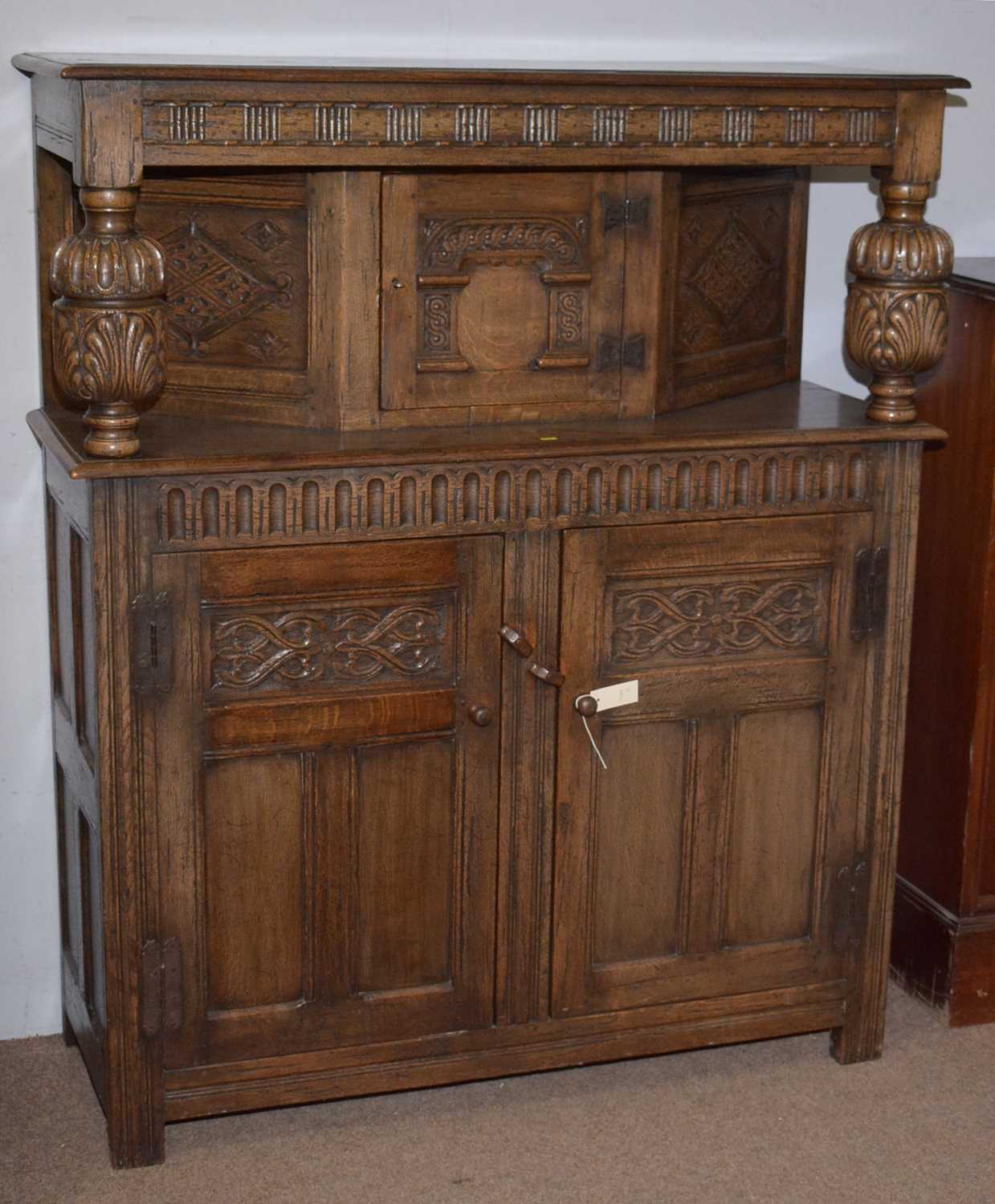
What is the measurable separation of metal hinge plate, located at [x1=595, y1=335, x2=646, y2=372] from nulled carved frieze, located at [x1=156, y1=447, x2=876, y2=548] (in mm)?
223

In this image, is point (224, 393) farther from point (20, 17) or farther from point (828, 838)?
point (828, 838)

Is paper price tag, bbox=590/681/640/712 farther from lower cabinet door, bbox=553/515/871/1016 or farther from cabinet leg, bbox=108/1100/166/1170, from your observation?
cabinet leg, bbox=108/1100/166/1170

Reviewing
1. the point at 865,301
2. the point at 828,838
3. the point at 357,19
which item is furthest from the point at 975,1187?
the point at 357,19

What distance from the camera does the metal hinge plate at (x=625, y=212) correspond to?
9.71 feet

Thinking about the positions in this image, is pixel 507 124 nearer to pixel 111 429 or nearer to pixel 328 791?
pixel 111 429

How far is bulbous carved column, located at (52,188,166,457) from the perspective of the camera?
2.52 meters

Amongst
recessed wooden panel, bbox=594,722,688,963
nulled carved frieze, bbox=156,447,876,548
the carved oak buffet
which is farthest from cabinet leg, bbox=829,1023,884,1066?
nulled carved frieze, bbox=156,447,876,548

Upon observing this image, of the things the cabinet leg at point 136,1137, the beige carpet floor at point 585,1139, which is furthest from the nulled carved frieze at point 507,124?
the beige carpet floor at point 585,1139

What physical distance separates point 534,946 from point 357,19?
1.62 m

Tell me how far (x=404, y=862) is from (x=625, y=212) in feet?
3.70

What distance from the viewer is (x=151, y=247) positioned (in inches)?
101

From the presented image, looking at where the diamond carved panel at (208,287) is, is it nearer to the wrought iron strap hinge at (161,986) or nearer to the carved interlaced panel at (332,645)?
the carved interlaced panel at (332,645)

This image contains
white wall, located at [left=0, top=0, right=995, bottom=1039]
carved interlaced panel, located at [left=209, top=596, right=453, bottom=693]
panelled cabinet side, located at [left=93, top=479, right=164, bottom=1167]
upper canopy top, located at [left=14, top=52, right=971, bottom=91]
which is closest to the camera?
upper canopy top, located at [left=14, top=52, right=971, bottom=91]

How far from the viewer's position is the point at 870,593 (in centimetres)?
307
